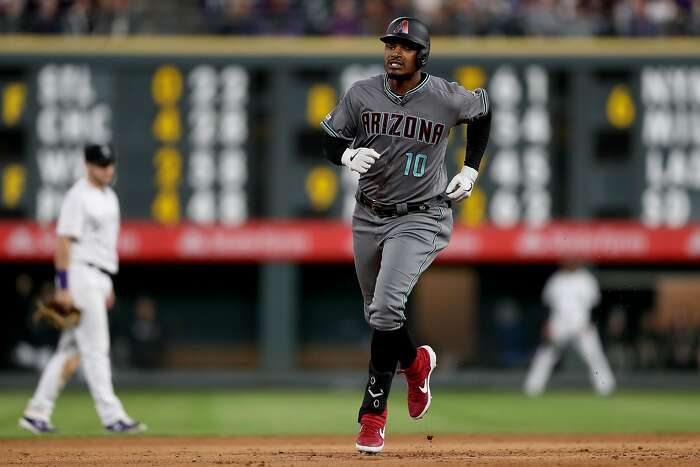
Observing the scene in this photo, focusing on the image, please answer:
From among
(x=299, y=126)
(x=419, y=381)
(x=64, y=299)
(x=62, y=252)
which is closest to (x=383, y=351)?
(x=419, y=381)

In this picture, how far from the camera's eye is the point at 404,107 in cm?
718

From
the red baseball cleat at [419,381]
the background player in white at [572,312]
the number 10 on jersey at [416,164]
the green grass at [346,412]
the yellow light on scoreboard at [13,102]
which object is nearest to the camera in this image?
the number 10 on jersey at [416,164]

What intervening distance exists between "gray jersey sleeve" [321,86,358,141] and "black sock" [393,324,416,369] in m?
1.11

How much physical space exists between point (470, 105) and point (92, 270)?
3.28 meters

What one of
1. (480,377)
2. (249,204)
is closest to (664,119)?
(480,377)

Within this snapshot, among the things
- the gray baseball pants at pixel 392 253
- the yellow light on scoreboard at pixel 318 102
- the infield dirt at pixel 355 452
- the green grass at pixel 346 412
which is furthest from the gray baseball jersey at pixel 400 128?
the yellow light on scoreboard at pixel 318 102

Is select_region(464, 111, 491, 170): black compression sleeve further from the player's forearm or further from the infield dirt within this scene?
the player's forearm

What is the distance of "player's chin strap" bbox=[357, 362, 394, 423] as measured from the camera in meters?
7.16

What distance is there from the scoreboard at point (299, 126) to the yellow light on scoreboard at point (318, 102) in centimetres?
2

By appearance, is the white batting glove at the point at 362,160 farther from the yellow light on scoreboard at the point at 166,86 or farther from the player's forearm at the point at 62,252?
the yellow light on scoreboard at the point at 166,86

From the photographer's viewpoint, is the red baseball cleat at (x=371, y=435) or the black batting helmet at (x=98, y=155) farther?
the black batting helmet at (x=98, y=155)

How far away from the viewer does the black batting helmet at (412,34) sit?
7.00 m

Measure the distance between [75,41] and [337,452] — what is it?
1142 centimetres

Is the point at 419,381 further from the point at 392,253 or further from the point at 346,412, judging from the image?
the point at 346,412
